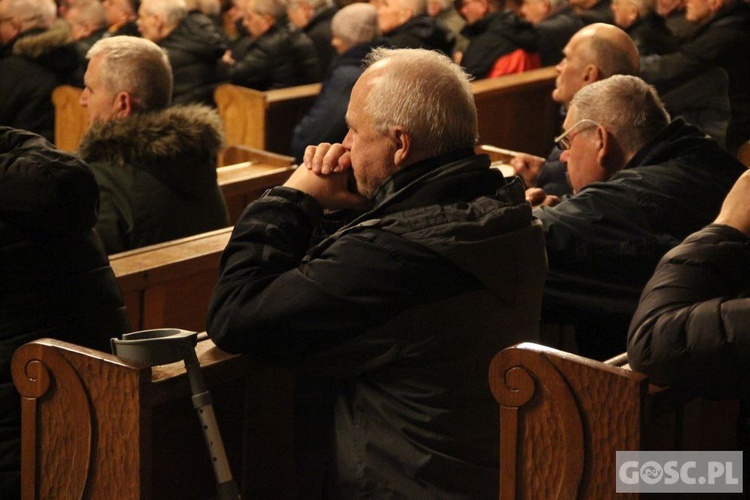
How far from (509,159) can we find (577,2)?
15.8 ft

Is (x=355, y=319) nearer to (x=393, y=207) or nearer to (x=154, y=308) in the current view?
(x=393, y=207)

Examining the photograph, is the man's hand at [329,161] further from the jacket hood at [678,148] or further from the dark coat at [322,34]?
the dark coat at [322,34]

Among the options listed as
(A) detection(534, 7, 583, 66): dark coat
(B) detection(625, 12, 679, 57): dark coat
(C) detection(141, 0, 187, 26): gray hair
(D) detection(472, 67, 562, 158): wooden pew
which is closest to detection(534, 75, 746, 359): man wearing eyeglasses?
(B) detection(625, 12, 679, 57): dark coat

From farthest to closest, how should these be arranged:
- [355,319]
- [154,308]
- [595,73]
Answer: [595,73] < [154,308] < [355,319]

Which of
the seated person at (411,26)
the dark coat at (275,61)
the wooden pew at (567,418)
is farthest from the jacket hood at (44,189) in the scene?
the dark coat at (275,61)

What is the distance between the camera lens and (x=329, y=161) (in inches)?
90.9

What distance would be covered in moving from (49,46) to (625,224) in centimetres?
513

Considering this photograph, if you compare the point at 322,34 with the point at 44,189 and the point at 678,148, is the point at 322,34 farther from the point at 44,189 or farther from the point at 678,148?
the point at 44,189

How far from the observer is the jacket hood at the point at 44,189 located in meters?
2.53

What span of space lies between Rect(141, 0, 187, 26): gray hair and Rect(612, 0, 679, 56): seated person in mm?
2811

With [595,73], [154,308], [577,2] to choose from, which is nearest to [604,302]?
[154,308]

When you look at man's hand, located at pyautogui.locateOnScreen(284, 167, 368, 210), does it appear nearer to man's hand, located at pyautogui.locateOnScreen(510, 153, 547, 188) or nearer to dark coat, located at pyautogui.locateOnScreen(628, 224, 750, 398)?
dark coat, located at pyautogui.locateOnScreen(628, 224, 750, 398)

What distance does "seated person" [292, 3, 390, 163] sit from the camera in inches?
248

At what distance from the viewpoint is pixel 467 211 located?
2100 mm
